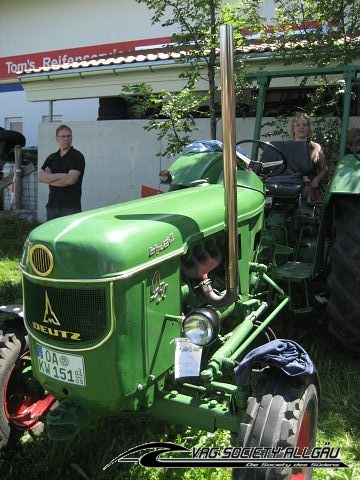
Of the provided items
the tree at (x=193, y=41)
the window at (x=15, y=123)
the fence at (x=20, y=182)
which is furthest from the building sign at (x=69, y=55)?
the tree at (x=193, y=41)

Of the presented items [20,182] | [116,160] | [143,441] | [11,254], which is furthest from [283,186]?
[20,182]

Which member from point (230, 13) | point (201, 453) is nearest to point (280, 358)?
point (201, 453)

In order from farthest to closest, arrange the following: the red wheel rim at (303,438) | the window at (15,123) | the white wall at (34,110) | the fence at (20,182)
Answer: the window at (15,123) → the white wall at (34,110) → the fence at (20,182) → the red wheel rim at (303,438)

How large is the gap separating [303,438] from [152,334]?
0.76 m

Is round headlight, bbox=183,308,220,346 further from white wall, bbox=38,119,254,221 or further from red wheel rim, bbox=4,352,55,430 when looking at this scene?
white wall, bbox=38,119,254,221

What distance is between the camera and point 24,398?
2818 mm

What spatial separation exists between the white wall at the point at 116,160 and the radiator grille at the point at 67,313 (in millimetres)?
6161

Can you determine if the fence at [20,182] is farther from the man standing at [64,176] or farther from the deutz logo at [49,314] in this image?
the deutz logo at [49,314]

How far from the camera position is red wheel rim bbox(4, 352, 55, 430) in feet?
8.98

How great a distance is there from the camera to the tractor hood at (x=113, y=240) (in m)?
2.02

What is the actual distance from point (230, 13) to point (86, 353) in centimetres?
440

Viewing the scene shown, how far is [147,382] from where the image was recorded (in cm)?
222

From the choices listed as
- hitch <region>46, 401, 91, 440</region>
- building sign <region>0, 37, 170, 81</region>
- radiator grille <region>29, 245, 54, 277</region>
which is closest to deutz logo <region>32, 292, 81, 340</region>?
radiator grille <region>29, 245, 54, 277</region>

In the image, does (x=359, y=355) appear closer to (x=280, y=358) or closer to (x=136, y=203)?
(x=280, y=358)
